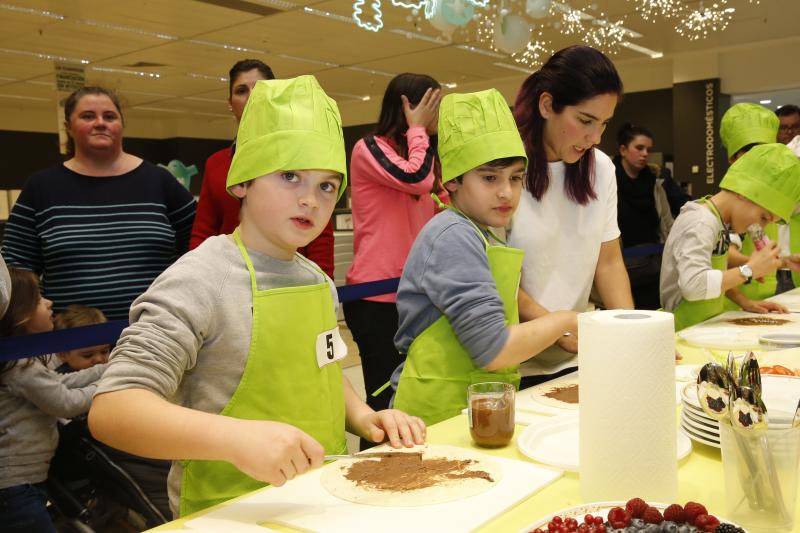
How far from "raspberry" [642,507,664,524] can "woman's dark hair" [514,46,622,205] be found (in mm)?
1332

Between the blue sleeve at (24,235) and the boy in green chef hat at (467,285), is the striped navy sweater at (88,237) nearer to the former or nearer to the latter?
the blue sleeve at (24,235)

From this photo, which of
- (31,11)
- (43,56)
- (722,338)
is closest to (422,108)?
(722,338)

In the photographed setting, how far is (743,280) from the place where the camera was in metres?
2.79

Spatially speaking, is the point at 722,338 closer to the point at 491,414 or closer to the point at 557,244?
the point at 557,244

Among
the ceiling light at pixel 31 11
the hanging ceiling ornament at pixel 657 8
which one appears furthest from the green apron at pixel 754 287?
the ceiling light at pixel 31 11

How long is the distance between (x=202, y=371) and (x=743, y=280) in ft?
7.37

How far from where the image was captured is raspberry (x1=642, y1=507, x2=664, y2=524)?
84 cm

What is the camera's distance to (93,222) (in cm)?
264

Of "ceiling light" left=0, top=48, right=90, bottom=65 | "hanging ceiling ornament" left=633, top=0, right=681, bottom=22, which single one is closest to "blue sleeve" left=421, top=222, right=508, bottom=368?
"hanging ceiling ornament" left=633, top=0, right=681, bottom=22

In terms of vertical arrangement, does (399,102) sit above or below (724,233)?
above

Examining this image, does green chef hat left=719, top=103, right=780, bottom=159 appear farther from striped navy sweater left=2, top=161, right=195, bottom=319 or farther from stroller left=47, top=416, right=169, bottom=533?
stroller left=47, top=416, right=169, bottom=533

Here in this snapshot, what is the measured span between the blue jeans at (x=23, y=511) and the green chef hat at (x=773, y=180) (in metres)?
2.69

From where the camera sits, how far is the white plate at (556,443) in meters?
1.22

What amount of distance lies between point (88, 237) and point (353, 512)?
6.41 feet
